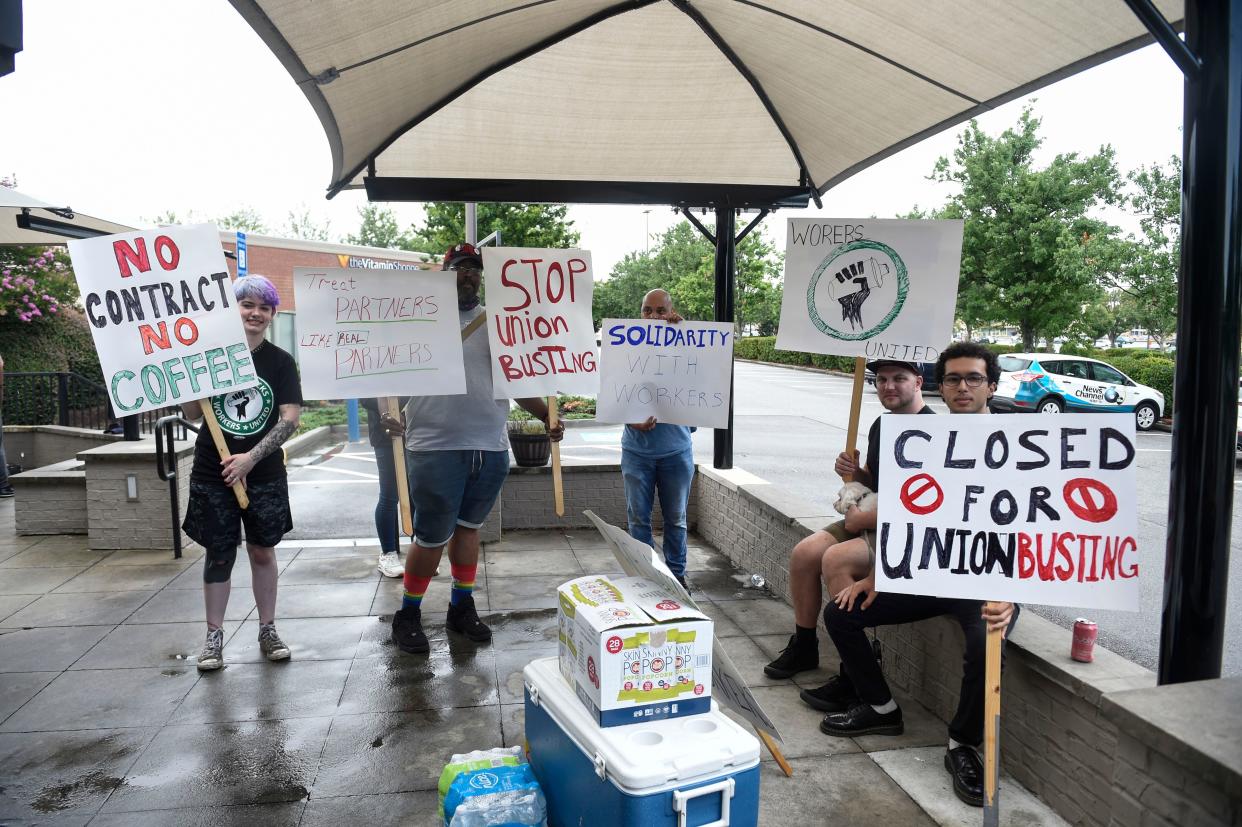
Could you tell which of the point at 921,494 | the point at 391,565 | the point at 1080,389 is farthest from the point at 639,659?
the point at 1080,389

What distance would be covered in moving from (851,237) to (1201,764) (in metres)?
2.79

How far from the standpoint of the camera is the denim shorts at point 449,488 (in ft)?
13.8

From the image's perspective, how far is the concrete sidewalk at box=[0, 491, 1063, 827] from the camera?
9.80 feet

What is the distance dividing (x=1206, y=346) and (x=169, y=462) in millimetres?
6214

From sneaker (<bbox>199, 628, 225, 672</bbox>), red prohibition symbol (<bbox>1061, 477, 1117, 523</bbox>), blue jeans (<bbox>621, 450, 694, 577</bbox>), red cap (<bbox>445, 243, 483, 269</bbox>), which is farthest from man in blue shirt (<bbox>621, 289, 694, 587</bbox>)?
red prohibition symbol (<bbox>1061, 477, 1117, 523</bbox>)

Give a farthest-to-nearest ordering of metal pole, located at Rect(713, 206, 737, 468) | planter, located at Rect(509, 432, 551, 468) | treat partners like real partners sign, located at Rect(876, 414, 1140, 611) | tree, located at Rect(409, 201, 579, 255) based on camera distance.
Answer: tree, located at Rect(409, 201, 579, 255) → planter, located at Rect(509, 432, 551, 468) → metal pole, located at Rect(713, 206, 737, 468) → treat partners like real partners sign, located at Rect(876, 414, 1140, 611)

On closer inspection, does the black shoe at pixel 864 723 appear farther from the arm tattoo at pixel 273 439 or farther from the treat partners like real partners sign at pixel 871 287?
the arm tattoo at pixel 273 439

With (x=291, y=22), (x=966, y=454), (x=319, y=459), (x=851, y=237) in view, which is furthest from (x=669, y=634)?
(x=319, y=459)

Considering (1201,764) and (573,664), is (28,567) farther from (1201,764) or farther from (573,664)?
(1201,764)

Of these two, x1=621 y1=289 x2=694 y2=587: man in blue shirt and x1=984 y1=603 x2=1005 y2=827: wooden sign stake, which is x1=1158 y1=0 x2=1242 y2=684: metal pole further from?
x1=621 y1=289 x2=694 y2=587: man in blue shirt

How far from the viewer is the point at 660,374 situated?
486 cm

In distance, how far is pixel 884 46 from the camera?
13.3ft

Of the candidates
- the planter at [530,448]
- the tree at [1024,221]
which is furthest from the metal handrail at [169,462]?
the tree at [1024,221]

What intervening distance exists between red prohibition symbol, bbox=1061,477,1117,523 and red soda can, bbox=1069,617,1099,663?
0.48 m
